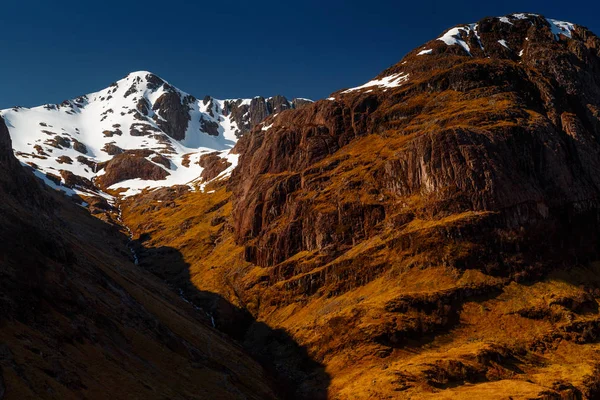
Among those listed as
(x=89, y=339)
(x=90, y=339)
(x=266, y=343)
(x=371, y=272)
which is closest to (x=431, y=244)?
(x=371, y=272)

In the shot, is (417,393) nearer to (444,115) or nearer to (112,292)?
(112,292)

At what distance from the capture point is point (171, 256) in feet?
613

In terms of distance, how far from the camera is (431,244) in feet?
375

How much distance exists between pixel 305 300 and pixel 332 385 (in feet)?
116

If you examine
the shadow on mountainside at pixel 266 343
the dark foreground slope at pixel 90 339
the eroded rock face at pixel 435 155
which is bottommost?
the shadow on mountainside at pixel 266 343


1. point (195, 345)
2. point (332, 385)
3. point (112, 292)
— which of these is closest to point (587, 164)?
point (332, 385)

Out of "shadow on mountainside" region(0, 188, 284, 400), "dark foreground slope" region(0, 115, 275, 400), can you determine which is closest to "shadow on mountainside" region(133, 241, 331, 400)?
"dark foreground slope" region(0, 115, 275, 400)

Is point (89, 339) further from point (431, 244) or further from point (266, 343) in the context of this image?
point (431, 244)

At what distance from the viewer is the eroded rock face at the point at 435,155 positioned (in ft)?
400

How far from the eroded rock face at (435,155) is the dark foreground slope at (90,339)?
53.9 meters

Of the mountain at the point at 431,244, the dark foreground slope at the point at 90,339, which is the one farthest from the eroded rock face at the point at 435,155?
the dark foreground slope at the point at 90,339

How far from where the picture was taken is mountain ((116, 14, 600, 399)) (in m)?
92.0

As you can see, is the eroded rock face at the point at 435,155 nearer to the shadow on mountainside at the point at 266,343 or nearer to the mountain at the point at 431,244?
the mountain at the point at 431,244

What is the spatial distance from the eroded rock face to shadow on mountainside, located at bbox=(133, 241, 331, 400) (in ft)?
72.0
